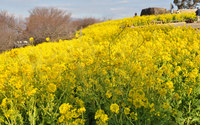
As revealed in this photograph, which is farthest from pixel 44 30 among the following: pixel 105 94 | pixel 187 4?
pixel 187 4

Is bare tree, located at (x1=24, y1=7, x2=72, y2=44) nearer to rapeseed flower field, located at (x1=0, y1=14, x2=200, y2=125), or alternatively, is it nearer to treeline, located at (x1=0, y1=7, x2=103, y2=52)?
Result: treeline, located at (x1=0, y1=7, x2=103, y2=52)

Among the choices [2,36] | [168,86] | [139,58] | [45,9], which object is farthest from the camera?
[45,9]

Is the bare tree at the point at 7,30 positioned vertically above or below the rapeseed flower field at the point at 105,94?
above

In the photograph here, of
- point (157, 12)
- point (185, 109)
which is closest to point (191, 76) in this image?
point (185, 109)

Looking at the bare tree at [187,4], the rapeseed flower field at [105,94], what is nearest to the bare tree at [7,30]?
the rapeseed flower field at [105,94]

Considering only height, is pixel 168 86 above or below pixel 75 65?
below

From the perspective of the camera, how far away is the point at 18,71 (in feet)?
8.04

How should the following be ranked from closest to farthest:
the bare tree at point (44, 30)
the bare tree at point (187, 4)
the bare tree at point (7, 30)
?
the bare tree at point (7, 30) < the bare tree at point (44, 30) < the bare tree at point (187, 4)

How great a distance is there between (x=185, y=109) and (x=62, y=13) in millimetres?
17342

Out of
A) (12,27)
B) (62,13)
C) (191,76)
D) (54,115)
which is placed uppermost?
(62,13)

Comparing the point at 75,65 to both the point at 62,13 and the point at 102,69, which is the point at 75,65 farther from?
the point at 62,13

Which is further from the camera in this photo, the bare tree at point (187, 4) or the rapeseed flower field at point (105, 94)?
the bare tree at point (187, 4)

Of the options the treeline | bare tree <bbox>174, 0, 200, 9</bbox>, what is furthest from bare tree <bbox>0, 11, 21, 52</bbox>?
bare tree <bbox>174, 0, 200, 9</bbox>

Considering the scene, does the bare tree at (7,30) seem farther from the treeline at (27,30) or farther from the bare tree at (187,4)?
the bare tree at (187,4)
